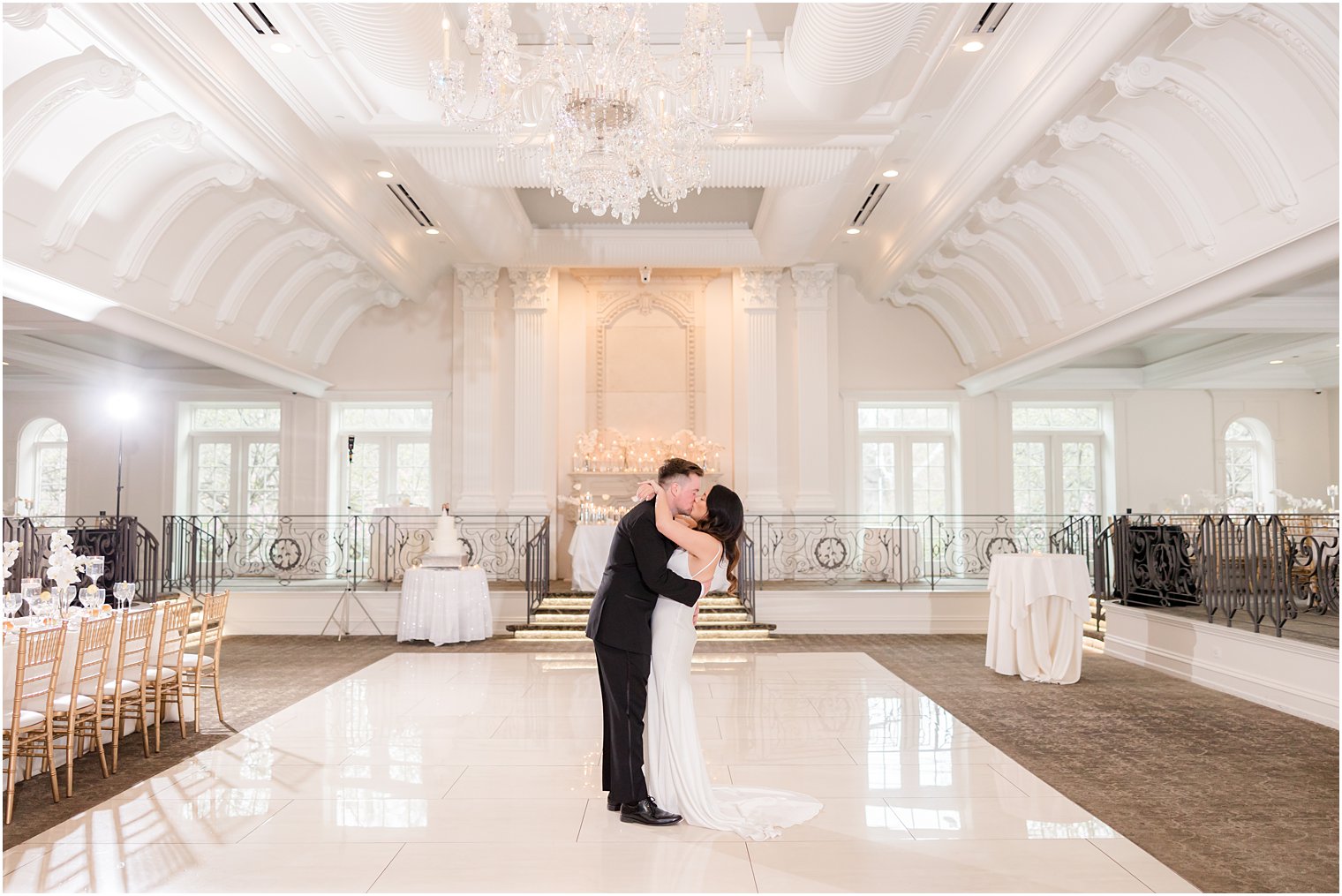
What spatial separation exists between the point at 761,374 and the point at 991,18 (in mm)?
6906

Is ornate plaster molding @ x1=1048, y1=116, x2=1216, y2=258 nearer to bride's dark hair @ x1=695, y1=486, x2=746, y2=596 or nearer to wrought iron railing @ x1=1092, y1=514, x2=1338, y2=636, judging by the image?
wrought iron railing @ x1=1092, y1=514, x2=1338, y2=636

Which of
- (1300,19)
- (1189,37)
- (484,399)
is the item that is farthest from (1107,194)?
(484,399)

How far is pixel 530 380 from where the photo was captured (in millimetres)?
12438

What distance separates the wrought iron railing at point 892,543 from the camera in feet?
37.4

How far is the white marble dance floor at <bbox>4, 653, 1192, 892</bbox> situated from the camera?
3354mm

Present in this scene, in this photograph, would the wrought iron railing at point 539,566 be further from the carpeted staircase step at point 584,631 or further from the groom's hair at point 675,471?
the groom's hair at point 675,471

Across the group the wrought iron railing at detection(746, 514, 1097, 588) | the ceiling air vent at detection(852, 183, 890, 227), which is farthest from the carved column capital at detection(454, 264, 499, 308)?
the ceiling air vent at detection(852, 183, 890, 227)

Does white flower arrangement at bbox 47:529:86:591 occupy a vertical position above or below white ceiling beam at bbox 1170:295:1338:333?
below

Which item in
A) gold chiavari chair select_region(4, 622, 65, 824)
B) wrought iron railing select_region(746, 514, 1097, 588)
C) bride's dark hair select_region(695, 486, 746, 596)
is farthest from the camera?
wrought iron railing select_region(746, 514, 1097, 588)

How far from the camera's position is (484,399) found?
12477mm

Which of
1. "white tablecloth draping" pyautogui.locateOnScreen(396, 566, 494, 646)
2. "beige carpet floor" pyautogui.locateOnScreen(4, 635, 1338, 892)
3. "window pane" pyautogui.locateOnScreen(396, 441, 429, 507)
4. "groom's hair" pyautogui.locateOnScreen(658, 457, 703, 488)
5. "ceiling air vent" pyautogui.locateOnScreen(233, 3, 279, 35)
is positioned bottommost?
"beige carpet floor" pyautogui.locateOnScreen(4, 635, 1338, 892)

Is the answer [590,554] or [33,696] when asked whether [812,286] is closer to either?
[590,554]

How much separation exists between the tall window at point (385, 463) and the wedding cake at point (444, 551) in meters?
3.66

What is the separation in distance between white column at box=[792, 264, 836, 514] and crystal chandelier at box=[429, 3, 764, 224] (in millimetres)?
6942
